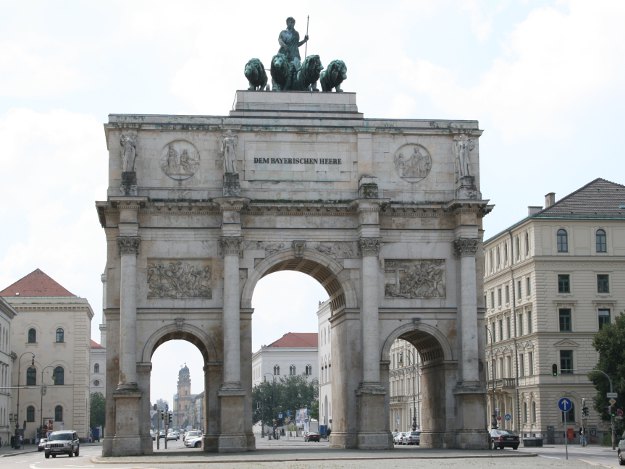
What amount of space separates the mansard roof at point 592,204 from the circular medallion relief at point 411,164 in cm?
2783

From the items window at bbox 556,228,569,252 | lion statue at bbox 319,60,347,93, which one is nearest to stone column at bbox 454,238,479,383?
lion statue at bbox 319,60,347,93

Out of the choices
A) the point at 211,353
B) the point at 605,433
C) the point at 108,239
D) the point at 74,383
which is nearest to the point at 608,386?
the point at 605,433

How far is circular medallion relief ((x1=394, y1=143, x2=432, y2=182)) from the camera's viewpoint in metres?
53.3

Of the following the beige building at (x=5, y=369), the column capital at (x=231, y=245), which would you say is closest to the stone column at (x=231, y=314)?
the column capital at (x=231, y=245)

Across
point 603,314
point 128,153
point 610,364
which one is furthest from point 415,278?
point 603,314

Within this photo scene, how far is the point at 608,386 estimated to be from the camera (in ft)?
215

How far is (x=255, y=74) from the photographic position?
54.4 m

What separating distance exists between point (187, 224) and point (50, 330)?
6091cm

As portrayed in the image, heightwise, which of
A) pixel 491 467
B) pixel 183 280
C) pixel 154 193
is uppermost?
pixel 154 193

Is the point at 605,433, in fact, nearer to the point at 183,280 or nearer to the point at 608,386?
the point at 608,386

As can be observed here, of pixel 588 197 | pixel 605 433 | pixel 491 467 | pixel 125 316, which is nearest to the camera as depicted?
pixel 491 467

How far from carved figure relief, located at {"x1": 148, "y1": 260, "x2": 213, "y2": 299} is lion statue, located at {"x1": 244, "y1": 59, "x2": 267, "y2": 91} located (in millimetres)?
8817

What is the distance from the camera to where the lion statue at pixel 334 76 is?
54.5 meters

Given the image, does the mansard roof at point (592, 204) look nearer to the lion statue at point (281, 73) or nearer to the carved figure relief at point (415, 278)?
the carved figure relief at point (415, 278)
